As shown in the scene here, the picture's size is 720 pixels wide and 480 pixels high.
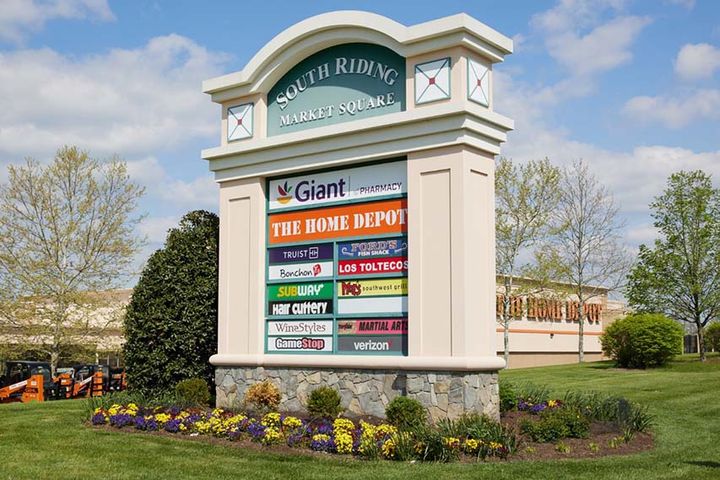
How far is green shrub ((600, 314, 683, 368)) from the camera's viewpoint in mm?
30656

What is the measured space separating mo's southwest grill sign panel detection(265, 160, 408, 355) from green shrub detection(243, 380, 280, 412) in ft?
2.63

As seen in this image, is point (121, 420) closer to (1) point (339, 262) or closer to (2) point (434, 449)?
(1) point (339, 262)

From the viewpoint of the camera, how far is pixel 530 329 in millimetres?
46406

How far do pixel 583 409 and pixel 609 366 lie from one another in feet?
63.4

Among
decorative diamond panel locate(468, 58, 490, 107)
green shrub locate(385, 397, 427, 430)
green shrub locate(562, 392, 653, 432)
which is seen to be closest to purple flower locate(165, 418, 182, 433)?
green shrub locate(385, 397, 427, 430)

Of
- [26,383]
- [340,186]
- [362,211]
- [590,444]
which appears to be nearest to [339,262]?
[362,211]

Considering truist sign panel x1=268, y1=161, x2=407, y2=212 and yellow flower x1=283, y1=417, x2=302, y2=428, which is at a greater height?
truist sign panel x1=268, y1=161, x2=407, y2=212

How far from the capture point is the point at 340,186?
15.0 meters

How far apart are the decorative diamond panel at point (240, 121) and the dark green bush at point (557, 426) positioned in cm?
764

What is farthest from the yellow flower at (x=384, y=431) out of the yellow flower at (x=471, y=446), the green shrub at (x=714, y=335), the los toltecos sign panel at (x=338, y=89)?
the green shrub at (x=714, y=335)

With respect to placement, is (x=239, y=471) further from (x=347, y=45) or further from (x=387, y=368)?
(x=347, y=45)

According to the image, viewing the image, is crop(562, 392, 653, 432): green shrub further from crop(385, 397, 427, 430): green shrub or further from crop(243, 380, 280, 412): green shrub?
crop(243, 380, 280, 412): green shrub

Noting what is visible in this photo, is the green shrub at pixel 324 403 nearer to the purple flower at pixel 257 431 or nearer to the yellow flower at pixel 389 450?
the purple flower at pixel 257 431

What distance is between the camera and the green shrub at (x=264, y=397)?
14852 millimetres
